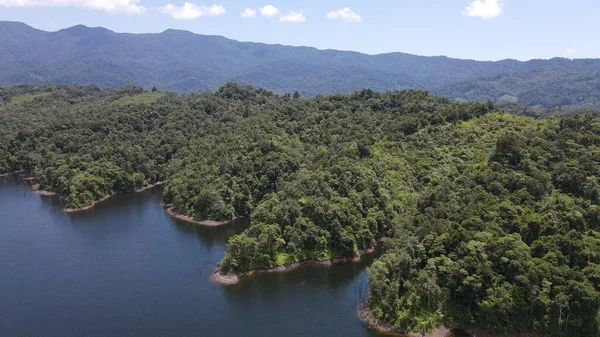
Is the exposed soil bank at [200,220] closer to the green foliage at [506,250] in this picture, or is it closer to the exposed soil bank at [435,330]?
the green foliage at [506,250]

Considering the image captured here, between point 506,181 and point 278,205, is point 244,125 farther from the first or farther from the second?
point 506,181

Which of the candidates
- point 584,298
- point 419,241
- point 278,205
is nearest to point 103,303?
point 278,205

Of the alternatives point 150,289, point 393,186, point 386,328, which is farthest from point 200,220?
point 386,328

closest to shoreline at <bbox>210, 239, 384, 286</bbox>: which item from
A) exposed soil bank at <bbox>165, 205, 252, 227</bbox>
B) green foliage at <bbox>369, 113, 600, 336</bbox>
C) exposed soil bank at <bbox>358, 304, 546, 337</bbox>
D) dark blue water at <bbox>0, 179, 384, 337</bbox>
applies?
dark blue water at <bbox>0, 179, 384, 337</bbox>

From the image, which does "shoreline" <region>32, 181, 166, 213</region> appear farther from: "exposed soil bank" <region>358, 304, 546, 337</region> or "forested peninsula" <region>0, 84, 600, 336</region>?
"exposed soil bank" <region>358, 304, 546, 337</region>

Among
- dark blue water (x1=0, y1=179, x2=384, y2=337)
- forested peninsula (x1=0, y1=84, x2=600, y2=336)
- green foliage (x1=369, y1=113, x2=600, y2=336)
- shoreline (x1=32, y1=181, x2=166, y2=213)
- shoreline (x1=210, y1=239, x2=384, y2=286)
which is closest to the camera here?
green foliage (x1=369, y1=113, x2=600, y2=336)

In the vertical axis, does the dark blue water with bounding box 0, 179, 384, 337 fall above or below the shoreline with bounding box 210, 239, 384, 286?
below

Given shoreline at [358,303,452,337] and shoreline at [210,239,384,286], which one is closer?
shoreline at [358,303,452,337]
